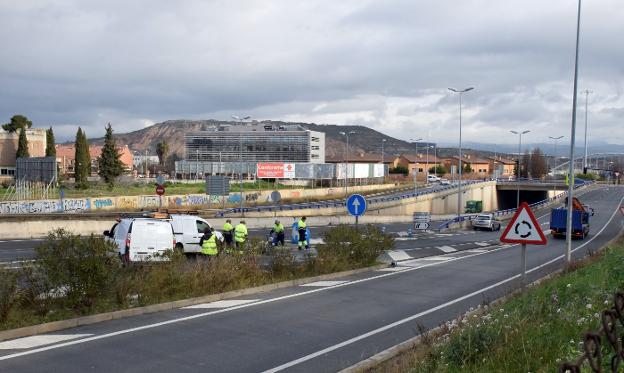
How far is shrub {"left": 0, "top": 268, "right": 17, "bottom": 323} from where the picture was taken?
11055 mm

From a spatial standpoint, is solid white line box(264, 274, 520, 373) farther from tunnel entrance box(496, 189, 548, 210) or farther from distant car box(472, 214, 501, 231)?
tunnel entrance box(496, 189, 548, 210)

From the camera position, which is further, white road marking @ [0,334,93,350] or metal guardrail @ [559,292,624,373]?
white road marking @ [0,334,93,350]

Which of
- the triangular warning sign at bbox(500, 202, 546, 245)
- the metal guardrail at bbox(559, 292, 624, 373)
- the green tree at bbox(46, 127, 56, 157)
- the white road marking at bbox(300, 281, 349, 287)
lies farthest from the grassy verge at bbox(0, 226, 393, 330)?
Result: the green tree at bbox(46, 127, 56, 157)

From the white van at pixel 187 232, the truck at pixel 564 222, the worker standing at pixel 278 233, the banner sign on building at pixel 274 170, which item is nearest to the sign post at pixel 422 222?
the truck at pixel 564 222

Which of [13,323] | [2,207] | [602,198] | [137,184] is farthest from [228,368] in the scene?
[602,198]

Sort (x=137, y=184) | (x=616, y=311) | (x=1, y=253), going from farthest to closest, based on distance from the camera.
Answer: (x=137, y=184) < (x=1, y=253) < (x=616, y=311)

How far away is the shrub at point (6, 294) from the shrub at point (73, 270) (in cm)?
80

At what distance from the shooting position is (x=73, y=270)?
12305 millimetres

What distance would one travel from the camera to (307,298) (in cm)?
1570

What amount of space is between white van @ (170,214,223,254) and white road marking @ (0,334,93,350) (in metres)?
14.2

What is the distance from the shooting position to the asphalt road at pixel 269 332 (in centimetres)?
945

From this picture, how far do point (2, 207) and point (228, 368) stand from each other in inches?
1757

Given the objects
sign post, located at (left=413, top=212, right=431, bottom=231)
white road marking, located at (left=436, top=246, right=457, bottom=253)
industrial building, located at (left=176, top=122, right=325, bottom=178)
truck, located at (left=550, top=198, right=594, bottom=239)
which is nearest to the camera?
white road marking, located at (left=436, top=246, right=457, bottom=253)

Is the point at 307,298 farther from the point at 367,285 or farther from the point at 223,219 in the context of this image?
the point at 223,219
